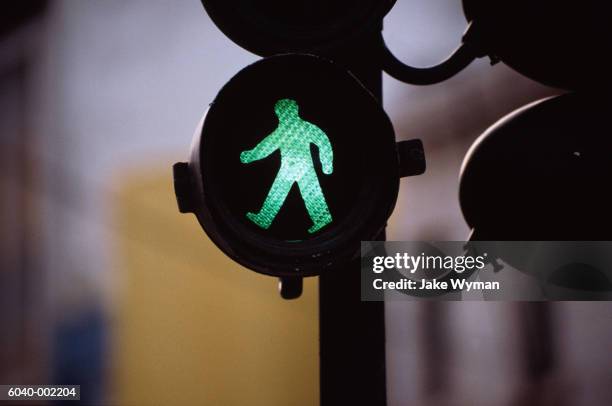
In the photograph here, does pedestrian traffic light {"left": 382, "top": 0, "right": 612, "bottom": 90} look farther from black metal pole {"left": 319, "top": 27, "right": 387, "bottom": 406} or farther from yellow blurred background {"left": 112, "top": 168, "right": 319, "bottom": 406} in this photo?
yellow blurred background {"left": 112, "top": 168, "right": 319, "bottom": 406}

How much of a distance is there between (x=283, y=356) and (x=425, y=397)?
5.74 feet

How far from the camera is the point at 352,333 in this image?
1299 millimetres

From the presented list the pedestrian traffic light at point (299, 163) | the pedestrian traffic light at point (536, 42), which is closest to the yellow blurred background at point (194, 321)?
the pedestrian traffic light at point (536, 42)

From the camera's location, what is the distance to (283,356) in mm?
6297

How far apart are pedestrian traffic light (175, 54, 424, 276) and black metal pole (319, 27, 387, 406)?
14 cm

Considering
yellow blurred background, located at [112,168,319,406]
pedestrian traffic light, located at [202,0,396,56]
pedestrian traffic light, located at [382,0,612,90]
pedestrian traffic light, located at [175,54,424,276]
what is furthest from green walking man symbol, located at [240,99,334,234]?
yellow blurred background, located at [112,168,319,406]

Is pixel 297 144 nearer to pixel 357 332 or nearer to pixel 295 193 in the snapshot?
pixel 295 193

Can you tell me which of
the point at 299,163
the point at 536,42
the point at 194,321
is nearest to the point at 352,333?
the point at 299,163

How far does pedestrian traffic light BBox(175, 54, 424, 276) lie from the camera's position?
1.06 metres

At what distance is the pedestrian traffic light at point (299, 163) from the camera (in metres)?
1.06

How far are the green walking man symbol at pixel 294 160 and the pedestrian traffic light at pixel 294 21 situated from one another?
4.4 inches

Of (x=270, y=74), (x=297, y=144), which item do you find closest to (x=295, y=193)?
(x=297, y=144)

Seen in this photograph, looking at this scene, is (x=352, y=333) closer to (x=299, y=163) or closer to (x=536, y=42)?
(x=299, y=163)

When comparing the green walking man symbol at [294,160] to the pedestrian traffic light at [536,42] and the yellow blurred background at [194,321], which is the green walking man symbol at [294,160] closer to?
the pedestrian traffic light at [536,42]
